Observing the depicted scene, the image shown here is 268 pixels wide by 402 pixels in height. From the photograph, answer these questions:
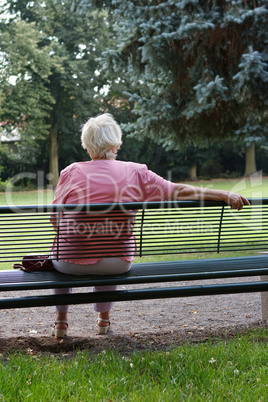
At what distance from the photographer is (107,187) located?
3.41m

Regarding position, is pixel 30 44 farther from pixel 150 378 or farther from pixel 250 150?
pixel 150 378

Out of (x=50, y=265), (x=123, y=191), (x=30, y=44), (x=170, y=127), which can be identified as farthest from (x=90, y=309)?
(x=30, y=44)

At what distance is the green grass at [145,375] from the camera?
2732 mm

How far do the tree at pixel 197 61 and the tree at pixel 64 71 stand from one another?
78.9 ft

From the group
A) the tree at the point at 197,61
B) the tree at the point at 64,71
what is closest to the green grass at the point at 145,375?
the tree at the point at 197,61

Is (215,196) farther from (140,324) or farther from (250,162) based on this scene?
(250,162)

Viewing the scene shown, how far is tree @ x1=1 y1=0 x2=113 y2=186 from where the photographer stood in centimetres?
3500

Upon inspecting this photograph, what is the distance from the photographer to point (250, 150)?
40375 millimetres

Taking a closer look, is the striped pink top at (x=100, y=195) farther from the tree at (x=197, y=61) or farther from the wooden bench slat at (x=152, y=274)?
the tree at (x=197, y=61)

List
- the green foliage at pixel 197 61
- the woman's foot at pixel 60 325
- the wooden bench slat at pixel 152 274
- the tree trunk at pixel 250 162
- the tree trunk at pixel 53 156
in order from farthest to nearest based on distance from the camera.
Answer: the tree trunk at pixel 250 162 < the tree trunk at pixel 53 156 < the green foliage at pixel 197 61 < the woman's foot at pixel 60 325 < the wooden bench slat at pixel 152 274

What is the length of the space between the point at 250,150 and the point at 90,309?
36.6m

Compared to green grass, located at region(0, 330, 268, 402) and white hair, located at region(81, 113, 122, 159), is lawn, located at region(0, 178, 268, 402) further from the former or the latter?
white hair, located at region(81, 113, 122, 159)

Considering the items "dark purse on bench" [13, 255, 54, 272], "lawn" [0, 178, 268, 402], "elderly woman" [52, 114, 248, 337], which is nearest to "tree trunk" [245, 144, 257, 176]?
"elderly woman" [52, 114, 248, 337]

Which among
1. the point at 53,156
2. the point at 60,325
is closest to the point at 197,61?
the point at 60,325
